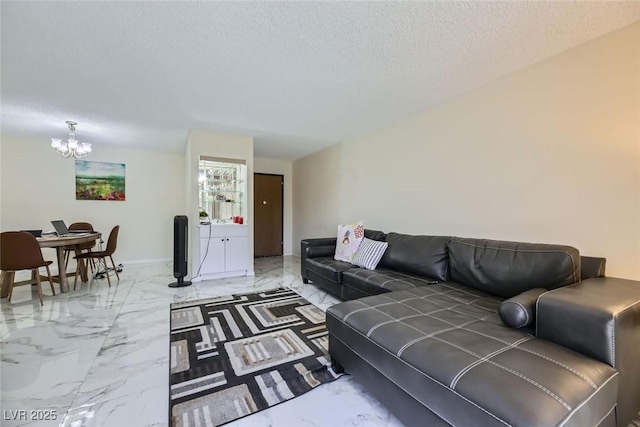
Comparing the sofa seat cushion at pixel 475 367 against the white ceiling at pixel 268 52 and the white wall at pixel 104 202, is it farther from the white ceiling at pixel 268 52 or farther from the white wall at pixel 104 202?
the white wall at pixel 104 202

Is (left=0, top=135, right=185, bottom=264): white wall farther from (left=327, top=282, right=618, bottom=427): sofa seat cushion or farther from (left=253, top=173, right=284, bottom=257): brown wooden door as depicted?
(left=327, top=282, right=618, bottom=427): sofa seat cushion

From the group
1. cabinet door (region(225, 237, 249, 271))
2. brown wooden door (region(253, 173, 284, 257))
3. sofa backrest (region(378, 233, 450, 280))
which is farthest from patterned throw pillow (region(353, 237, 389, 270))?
brown wooden door (region(253, 173, 284, 257))

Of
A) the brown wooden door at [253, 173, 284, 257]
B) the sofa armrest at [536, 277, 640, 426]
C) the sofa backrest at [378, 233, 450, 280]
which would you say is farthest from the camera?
the brown wooden door at [253, 173, 284, 257]

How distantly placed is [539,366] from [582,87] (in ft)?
6.95

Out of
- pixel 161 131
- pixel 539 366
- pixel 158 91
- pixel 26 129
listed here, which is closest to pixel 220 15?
pixel 158 91

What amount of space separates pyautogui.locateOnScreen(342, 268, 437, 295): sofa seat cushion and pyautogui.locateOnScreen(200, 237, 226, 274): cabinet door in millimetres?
2209

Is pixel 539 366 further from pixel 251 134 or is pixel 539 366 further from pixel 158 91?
pixel 251 134

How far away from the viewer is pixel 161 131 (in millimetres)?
4020

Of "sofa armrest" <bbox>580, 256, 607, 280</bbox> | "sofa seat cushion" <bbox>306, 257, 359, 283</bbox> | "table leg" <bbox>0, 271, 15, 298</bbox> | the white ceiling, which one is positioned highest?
the white ceiling

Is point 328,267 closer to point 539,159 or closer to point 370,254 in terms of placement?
point 370,254

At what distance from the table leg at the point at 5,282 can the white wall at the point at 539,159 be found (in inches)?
186

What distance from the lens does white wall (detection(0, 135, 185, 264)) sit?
4348mm

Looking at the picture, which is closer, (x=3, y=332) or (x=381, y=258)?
(x=3, y=332)

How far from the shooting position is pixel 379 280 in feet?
8.25
